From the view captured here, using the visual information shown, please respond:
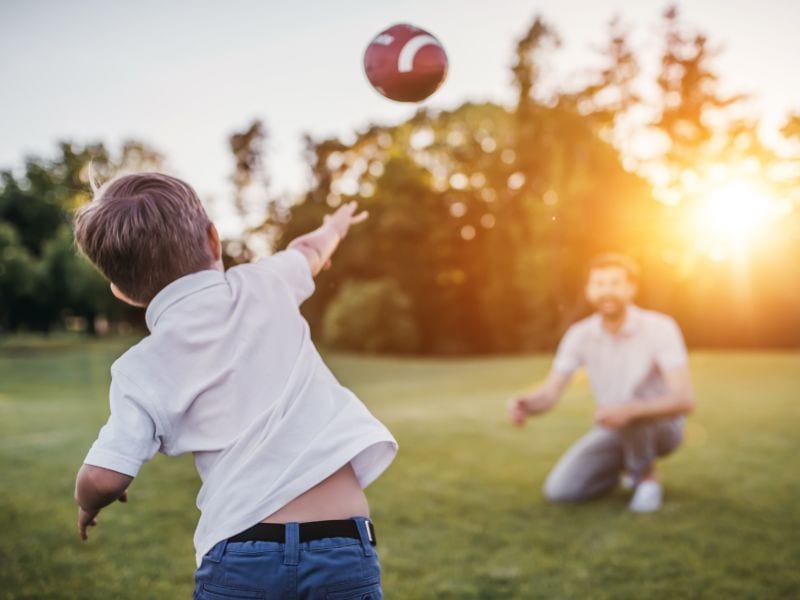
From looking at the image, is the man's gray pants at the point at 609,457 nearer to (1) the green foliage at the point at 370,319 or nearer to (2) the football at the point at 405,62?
(2) the football at the point at 405,62

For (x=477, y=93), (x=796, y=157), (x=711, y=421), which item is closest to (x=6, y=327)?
(x=477, y=93)

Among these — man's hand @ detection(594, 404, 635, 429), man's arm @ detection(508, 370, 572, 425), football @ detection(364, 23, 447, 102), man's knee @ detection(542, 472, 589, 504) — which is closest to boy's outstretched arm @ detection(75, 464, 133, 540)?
football @ detection(364, 23, 447, 102)

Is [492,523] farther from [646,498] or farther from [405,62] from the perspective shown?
[405,62]

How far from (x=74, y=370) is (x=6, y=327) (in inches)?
574

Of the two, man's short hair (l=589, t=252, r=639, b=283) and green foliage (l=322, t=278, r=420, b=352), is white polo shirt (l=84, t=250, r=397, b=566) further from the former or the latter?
green foliage (l=322, t=278, r=420, b=352)

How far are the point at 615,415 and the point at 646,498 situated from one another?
0.69 meters

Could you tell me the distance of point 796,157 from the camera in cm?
531

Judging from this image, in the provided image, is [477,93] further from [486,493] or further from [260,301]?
[260,301]

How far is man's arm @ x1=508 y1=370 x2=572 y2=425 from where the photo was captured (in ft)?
15.1

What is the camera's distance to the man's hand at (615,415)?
4.52 meters

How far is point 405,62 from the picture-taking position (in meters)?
3.04

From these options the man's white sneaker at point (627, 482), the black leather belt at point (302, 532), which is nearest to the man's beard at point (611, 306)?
the man's white sneaker at point (627, 482)

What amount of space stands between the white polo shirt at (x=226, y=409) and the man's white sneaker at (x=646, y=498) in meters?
3.39

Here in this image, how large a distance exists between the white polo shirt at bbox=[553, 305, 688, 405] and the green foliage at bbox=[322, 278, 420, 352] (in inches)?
777
